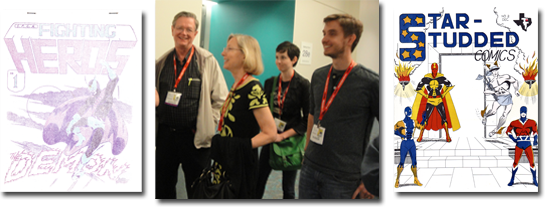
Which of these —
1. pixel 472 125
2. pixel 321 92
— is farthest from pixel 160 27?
pixel 472 125

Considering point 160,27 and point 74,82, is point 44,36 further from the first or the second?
point 160,27

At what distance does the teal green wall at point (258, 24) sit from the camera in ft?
7.75

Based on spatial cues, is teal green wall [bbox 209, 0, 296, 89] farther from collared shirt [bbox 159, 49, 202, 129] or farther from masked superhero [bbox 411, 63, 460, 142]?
masked superhero [bbox 411, 63, 460, 142]

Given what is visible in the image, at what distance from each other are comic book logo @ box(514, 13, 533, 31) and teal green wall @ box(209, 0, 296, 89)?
145 centimetres

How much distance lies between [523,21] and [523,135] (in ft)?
2.38

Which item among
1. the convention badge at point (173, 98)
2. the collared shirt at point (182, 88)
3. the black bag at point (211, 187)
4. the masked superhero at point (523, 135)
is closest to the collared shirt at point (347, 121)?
the black bag at point (211, 187)

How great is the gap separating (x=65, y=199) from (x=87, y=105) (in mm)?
624

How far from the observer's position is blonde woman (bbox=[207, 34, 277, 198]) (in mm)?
2389

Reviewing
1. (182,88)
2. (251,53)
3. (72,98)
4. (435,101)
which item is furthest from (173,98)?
(435,101)

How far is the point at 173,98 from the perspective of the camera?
2426 mm

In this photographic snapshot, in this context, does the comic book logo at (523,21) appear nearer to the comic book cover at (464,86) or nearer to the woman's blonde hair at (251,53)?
the comic book cover at (464,86)

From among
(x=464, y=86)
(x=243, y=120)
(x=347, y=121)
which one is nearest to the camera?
(x=347, y=121)

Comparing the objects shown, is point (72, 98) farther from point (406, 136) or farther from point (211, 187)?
point (406, 136)

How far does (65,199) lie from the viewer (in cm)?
254
